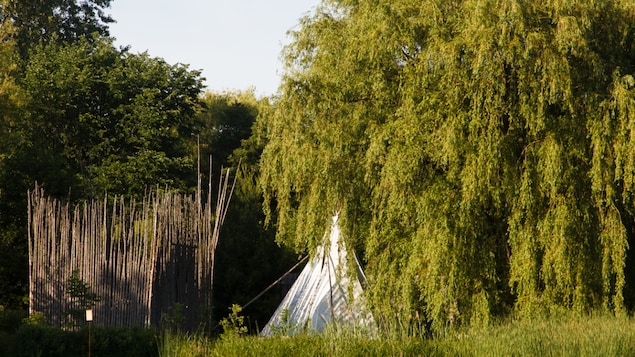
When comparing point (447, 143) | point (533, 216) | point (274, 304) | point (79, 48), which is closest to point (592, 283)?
point (533, 216)

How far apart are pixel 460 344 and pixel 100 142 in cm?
1700

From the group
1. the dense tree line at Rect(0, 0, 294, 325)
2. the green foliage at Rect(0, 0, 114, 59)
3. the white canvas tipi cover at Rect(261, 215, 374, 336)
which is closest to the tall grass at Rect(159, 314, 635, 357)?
the white canvas tipi cover at Rect(261, 215, 374, 336)

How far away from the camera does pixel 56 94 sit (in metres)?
24.7

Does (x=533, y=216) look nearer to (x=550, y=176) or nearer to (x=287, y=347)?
(x=550, y=176)

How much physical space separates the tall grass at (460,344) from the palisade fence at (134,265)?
8.02ft

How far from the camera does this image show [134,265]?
1343cm

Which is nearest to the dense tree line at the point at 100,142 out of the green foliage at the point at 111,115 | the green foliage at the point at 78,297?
the green foliage at the point at 111,115

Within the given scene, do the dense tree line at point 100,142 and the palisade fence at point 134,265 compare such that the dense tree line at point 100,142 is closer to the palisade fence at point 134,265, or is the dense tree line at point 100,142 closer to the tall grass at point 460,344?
the palisade fence at point 134,265

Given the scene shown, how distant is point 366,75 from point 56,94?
12.9 meters

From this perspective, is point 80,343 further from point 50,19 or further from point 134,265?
point 50,19

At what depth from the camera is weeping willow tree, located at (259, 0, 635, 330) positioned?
12562 millimetres

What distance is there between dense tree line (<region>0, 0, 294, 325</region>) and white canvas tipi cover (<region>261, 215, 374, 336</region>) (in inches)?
170

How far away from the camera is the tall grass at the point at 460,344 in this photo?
9805mm

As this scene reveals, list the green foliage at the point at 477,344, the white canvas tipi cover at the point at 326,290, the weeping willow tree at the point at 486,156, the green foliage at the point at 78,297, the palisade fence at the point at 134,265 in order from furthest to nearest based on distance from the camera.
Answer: the white canvas tipi cover at the point at 326,290 < the palisade fence at the point at 134,265 < the green foliage at the point at 78,297 < the weeping willow tree at the point at 486,156 < the green foliage at the point at 477,344
